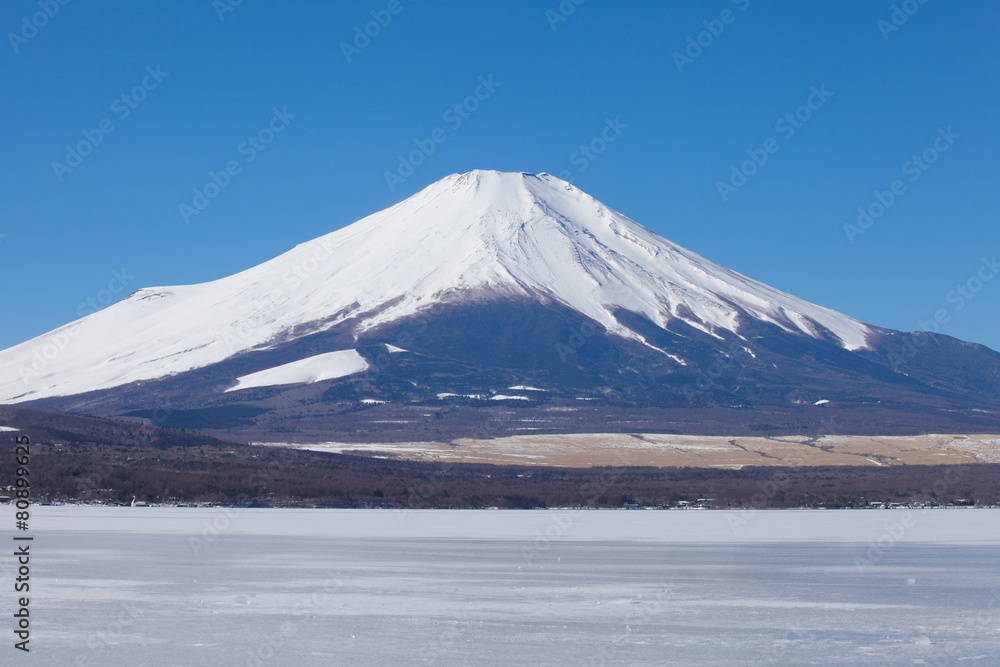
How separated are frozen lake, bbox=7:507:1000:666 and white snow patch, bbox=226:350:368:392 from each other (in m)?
110

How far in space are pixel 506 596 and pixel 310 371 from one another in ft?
437

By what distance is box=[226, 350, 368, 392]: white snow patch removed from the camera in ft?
493

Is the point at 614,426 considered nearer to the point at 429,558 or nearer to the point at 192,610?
the point at 429,558

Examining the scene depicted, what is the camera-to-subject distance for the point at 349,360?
513 feet

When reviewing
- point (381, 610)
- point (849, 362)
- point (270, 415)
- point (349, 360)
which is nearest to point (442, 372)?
point (349, 360)

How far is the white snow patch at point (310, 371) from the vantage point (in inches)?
5910

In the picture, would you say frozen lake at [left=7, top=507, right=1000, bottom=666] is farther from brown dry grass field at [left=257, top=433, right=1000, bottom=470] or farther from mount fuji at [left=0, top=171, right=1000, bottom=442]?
mount fuji at [left=0, top=171, right=1000, bottom=442]

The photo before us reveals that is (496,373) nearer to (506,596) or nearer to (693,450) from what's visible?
(693,450)

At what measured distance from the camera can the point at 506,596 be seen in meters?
22.7

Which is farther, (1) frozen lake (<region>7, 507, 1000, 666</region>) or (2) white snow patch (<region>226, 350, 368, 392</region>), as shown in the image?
(2) white snow patch (<region>226, 350, 368, 392</region>)

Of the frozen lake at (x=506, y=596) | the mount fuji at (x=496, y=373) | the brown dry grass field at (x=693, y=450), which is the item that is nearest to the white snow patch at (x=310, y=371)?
the mount fuji at (x=496, y=373)

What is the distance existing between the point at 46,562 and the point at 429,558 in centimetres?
1014

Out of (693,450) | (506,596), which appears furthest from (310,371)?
(506,596)

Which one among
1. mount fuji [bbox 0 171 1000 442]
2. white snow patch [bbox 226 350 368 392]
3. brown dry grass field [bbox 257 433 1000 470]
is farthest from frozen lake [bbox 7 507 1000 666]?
white snow patch [bbox 226 350 368 392]
